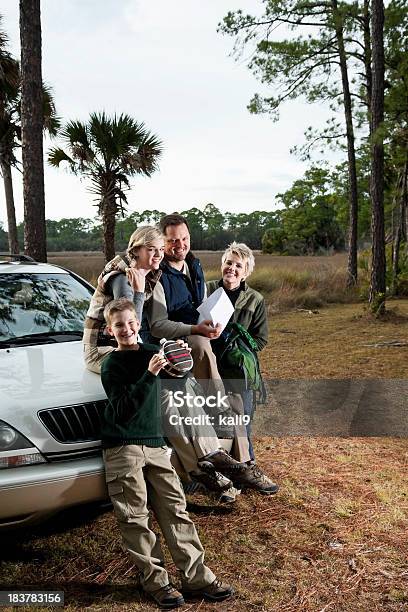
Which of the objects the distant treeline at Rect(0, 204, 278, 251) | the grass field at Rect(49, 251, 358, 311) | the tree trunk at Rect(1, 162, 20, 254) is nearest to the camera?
the grass field at Rect(49, 251, 358, 311)

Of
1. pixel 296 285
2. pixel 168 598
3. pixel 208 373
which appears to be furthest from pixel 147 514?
pixel 296 285

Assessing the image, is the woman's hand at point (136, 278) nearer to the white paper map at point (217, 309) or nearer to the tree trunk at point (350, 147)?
the white paper map at point (217, 309)

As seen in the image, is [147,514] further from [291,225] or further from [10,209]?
[291,225]

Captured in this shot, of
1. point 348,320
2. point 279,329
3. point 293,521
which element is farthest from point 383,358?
point 293,521

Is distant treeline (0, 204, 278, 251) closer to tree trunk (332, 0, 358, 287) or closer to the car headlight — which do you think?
tree trunk (332, 0, 358, 287)

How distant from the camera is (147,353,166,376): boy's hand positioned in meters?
3.21

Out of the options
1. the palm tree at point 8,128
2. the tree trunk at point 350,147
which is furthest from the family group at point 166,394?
the tree trunk at point 350,147

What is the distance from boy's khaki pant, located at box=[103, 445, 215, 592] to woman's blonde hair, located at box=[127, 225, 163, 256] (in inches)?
48.7

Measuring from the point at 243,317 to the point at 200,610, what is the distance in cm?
198

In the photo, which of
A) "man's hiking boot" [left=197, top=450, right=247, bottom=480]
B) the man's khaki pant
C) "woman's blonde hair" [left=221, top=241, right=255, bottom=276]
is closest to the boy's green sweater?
"man's hiking boot" [left=197, top=450, right=247, bottom=480]

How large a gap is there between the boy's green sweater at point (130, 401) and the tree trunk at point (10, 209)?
619 inches

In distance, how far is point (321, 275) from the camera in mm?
20484

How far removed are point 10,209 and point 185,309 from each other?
1699 cm

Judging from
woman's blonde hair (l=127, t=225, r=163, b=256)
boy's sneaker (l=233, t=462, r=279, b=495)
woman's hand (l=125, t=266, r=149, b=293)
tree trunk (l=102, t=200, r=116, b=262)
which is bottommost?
boy's sneaker (l=233, t=462, r=279, b=495)
